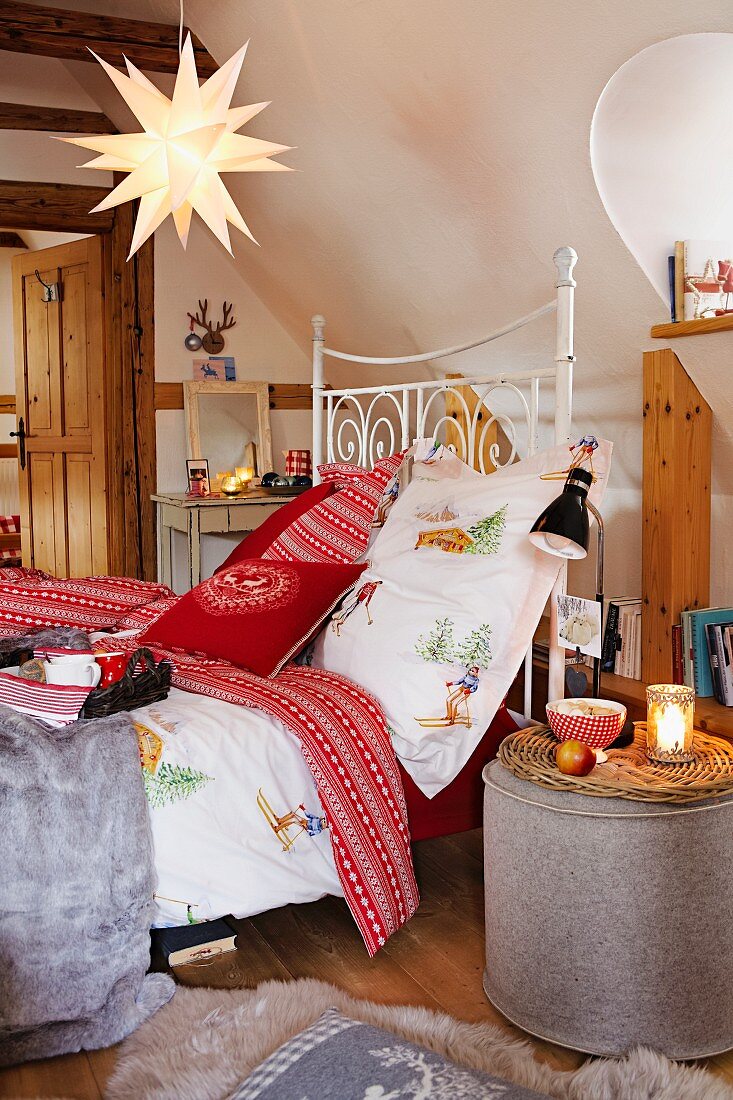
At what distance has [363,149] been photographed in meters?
3.36

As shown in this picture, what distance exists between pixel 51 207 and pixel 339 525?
9.34ft

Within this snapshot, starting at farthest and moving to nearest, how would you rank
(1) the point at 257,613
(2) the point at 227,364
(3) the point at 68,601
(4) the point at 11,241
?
(4) the point at 11,241, (2) the point at 227,364, (3) the point at 68,601, (1) the point at 257,613

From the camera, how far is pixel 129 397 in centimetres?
493

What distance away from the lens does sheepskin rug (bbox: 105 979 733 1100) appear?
1553mm

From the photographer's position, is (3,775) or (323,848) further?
(323,848)

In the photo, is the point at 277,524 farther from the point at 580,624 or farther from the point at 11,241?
the point at 11,241

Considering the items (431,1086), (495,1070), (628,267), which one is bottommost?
(495,1070)

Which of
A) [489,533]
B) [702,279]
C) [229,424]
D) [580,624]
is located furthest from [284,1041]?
[229,424]

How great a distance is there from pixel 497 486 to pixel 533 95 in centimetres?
105

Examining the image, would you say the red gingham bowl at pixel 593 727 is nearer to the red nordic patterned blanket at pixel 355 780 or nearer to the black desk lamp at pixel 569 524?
the black desk lamp at pixel 569 524

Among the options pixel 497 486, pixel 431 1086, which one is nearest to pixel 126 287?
pixel 497 486

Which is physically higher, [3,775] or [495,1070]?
[3,775]

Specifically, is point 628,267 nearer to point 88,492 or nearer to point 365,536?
point 365,536

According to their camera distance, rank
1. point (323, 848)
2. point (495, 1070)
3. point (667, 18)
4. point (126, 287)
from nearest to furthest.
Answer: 1. point (495, 1070)
2. point (323, 848)
3. point (667, 18)
4. point (126, 287)
